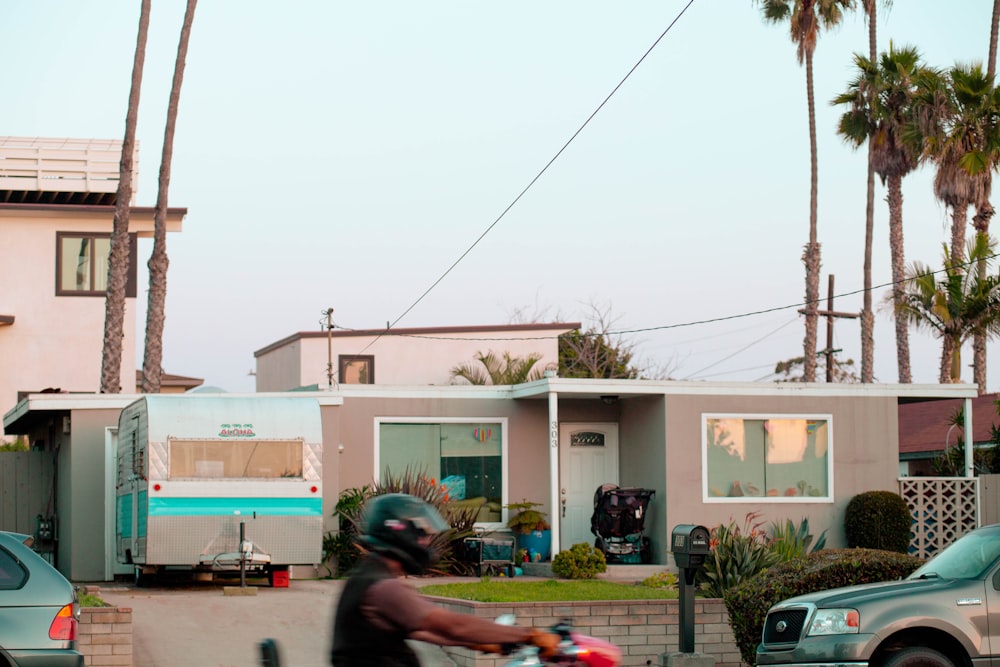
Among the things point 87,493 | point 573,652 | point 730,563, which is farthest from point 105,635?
point 87,493

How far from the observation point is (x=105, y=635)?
11.8 metres

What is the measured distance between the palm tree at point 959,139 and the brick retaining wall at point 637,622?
64.3ft

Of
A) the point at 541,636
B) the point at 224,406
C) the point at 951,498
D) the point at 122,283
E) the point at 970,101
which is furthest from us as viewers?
the point at 970,101

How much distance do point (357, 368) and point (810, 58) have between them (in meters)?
14.7

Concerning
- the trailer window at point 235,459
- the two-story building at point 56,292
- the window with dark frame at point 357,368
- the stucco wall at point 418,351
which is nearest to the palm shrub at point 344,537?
the trailer window at point 235,459

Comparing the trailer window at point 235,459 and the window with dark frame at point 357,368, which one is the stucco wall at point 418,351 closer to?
the window with dark frame at point 357,368

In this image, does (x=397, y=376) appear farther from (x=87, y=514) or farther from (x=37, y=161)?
(x=87, y=514)

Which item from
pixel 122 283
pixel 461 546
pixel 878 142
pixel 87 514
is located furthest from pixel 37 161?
pixel 878 142

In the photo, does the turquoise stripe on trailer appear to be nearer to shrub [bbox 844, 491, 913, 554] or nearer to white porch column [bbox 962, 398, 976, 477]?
shrub [bbox 844, 491, 913, 554]

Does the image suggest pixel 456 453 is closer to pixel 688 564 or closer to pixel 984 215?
pixel 688 564

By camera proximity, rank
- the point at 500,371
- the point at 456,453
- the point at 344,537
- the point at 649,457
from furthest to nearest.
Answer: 1. the point at 500,371
2. the point at 456,453
3. the point at 649,457
4. the point at 344,537

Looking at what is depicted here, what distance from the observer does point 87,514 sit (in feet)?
64.3

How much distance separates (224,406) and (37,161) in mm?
15741

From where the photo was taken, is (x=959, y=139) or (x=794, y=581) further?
(x=959, y=139)
